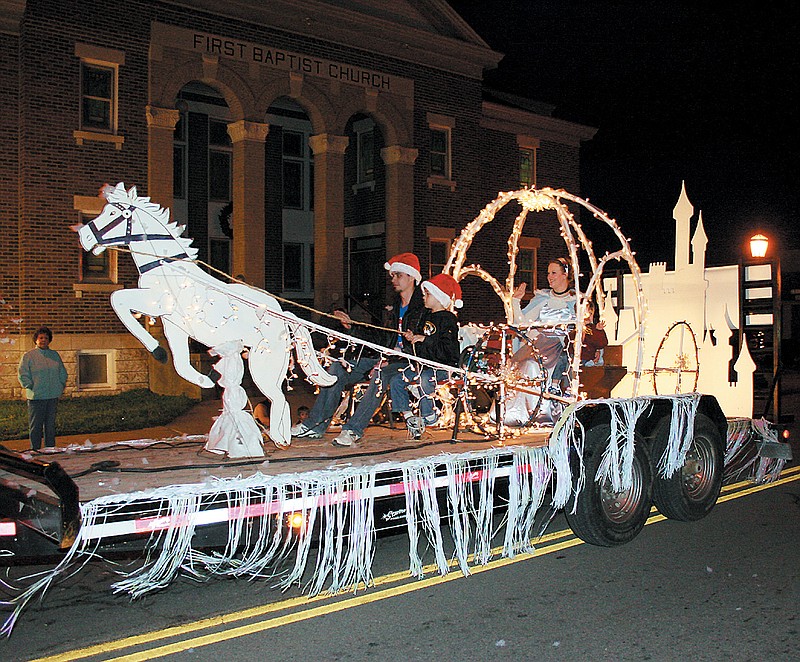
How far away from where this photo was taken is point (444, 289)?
844 centimetres

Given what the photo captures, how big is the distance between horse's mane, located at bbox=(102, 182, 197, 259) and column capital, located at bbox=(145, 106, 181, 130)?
11.6m

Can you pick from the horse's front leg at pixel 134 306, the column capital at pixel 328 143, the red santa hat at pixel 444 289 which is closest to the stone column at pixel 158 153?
the column capital at pixel 328 143

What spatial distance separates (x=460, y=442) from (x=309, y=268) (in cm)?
1884

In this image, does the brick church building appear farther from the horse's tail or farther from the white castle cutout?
the horse's tail

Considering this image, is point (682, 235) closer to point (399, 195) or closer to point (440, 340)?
point (440, 340)

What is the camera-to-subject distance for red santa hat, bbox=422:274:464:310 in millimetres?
8367

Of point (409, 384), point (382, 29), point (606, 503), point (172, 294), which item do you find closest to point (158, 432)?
point (409, 384)

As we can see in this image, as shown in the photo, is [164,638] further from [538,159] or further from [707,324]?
[538,159]

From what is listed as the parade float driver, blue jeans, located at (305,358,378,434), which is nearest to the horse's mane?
the parade float driver

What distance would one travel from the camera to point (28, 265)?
16.8 metres

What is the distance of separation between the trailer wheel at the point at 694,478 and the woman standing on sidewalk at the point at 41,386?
716 cm

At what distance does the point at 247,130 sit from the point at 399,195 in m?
4.35

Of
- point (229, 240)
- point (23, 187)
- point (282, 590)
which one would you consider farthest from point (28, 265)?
point (282, 590)

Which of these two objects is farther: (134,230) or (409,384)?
(409,384)
